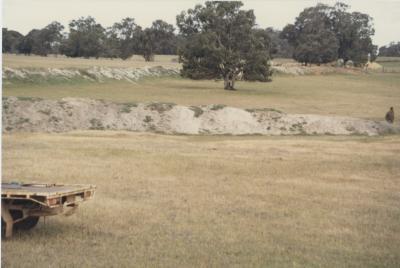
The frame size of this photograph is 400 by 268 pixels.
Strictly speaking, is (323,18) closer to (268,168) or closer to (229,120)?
(229,120)

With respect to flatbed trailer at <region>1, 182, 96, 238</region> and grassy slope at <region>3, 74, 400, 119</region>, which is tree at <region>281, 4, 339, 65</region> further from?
flatbed trailer at <region>1, 182, 96, 238</region>

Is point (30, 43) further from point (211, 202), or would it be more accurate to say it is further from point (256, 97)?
point (211, 202)

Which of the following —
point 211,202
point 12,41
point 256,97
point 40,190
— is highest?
point 40,190

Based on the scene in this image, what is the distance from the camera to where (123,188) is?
63.9ft

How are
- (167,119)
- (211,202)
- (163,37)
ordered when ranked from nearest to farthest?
(211,202), (167,119), (163,37)

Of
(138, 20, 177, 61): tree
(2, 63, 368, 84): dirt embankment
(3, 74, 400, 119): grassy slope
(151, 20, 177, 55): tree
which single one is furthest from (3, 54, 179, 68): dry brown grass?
(151, 20, 177, 55): tree

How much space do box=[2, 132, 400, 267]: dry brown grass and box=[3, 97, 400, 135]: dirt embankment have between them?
10457mm

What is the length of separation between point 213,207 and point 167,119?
28.2m

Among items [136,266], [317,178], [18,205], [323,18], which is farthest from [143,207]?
[323,18]

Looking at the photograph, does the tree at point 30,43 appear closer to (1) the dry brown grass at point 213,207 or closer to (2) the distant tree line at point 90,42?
(2) the distant tree line at point 90,42

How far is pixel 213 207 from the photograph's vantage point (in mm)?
16828

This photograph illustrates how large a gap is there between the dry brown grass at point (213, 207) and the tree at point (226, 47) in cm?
4605

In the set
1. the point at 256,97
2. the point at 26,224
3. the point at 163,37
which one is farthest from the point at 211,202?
the point at 163,37

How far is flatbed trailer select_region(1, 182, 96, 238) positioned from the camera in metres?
12.0
